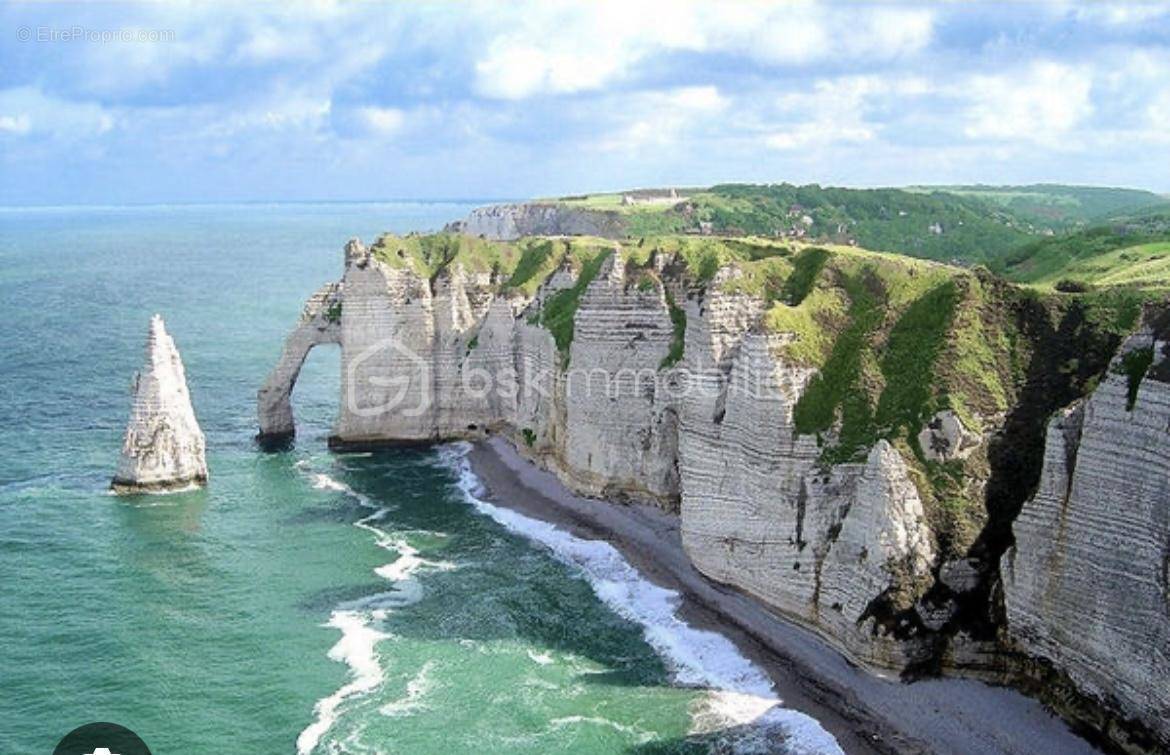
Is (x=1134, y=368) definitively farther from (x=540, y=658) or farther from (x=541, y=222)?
(x=541, y=222)

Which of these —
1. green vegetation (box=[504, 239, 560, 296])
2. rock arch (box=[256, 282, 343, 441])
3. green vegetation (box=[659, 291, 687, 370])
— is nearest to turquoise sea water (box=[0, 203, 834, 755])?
rock arch (box=[256, 282, 343, 441])

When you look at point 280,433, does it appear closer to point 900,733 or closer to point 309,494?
point 309,494

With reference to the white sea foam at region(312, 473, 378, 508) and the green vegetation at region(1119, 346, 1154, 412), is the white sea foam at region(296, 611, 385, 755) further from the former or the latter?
the green vegetation at region(1119, 346, 1154, 412)

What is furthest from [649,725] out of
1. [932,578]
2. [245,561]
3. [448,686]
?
[245,561]

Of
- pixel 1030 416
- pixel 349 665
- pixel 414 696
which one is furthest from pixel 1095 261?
pixel 349 665

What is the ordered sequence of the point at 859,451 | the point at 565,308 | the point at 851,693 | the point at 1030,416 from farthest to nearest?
the point at 565,308 → the point at 859,451 → the point at 1030,416 → the point at 851,693
